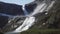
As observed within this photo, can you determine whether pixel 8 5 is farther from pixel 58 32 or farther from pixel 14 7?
pixel 58 32

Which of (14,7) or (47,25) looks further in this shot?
(14,7)

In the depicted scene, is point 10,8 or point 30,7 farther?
point 10,8

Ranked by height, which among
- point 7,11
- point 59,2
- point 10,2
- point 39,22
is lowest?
point 39,22

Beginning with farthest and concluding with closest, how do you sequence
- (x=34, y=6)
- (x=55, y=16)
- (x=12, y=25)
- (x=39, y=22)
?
(x=34, y=6)
(x=12, y=25)
(x=39, y=22)
(x=55, y=16)

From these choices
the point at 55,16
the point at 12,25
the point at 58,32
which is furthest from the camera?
the point at 12,25

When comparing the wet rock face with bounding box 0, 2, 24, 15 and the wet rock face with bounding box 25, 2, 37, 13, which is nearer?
the wet rock face with bounding box 25, 2, 37, 13

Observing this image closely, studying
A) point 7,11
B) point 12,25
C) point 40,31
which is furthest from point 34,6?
point 40,31

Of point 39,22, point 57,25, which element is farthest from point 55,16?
point 39,22

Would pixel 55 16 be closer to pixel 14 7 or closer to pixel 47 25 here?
pixel 47 25

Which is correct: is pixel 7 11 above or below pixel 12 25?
above

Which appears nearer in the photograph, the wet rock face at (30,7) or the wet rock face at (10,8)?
the wet rock face at (30,7)
